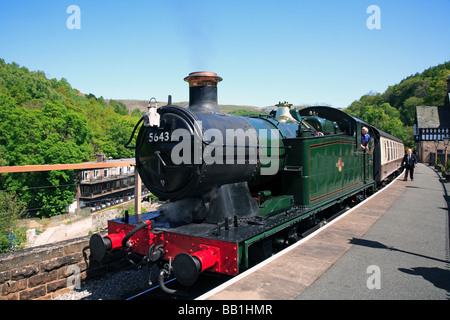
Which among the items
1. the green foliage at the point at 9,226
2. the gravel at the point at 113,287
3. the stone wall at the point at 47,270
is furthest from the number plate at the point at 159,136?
the green foliage at the point at 9,226

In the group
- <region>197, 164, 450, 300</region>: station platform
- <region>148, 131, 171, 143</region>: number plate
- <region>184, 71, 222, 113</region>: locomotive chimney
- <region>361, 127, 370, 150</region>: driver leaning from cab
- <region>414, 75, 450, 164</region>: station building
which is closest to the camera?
<region>197, 164, 450, 300</region>: station platform

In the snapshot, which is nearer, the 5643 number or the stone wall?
the 5643 number

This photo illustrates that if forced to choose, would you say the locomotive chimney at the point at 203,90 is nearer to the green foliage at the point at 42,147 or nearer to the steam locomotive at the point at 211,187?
the steam locomotive at the point at 211,187

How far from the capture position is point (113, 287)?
5672mm

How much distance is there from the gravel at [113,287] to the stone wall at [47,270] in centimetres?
15

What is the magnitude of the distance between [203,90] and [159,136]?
1117mm

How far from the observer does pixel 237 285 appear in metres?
3.75

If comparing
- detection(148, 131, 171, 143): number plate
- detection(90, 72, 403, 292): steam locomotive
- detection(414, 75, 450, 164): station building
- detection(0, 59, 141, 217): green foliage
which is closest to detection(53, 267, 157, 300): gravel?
detection(90, 72, 403, 292): steam locomotive

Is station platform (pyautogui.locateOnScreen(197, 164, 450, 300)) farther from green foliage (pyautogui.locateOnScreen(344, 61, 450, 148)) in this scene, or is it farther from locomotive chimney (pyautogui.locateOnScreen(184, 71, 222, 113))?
green foliage (pyautogui.locateOnScreen(344, 61, 450, 148))

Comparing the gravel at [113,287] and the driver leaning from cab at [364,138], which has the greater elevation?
the driver leaning from cab at [364,138]

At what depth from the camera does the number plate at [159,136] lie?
457 cm

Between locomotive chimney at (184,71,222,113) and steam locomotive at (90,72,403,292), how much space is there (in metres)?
0.02

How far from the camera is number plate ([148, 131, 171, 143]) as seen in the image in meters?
4.57

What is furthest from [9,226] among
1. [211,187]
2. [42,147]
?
[42,147]
